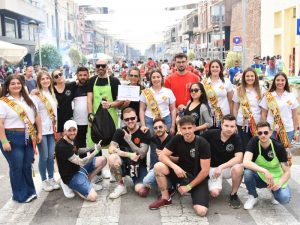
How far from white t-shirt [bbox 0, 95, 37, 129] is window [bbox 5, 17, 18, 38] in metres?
30.9

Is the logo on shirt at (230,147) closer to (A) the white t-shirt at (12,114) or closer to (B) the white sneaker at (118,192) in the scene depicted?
(B) the white sneaker at (118,192)

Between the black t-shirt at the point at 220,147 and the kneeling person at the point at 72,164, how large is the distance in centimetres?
156

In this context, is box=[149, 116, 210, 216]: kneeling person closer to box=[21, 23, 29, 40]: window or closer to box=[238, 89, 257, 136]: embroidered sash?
box=[238, 89, 257, 136]: embroidered sash

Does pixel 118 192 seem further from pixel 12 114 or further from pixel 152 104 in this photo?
pixel 12 114

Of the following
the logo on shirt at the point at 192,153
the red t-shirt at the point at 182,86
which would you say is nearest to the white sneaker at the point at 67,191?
the logo on shirt at the point at 192,153

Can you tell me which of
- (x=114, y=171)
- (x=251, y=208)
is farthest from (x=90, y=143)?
(x=251, y=208)

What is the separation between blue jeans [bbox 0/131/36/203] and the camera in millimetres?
4887

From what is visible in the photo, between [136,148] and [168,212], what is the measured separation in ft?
3.36

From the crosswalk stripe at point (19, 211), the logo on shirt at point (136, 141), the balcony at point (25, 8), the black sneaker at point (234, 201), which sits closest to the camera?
the crosswalk stripe at point (19, 211)

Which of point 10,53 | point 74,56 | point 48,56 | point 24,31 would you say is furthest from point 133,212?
point 74,56

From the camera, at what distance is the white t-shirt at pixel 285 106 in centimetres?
534

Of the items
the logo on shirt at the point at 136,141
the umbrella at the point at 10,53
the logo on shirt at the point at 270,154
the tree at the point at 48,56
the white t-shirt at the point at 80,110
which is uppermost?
the tree at the point at 48,56

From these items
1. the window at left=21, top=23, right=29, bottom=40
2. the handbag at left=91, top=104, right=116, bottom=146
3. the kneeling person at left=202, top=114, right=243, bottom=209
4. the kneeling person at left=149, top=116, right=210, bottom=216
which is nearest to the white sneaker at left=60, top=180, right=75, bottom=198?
the handbag at left=91, top=104, right=116, bottom=146

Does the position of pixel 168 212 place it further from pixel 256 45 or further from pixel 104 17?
pixel 104 17
